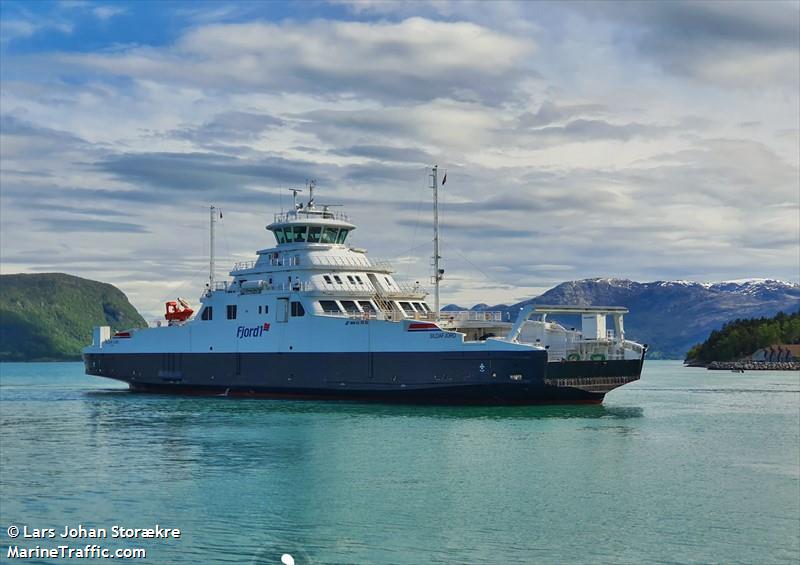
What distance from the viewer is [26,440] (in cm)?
3616

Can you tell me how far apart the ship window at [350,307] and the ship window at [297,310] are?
2163mm

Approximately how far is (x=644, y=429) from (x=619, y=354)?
9363mm

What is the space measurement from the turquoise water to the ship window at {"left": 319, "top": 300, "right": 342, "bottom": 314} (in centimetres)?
865

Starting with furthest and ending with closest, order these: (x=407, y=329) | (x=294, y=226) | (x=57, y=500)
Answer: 1. (x=294, y=226)
2. (x=407, y=329)
3. (x=57, y=500)

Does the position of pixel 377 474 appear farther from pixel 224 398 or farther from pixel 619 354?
pixel 224 398

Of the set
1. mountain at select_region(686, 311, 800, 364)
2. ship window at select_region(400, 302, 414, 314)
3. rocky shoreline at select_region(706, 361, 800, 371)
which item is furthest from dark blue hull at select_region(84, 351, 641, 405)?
mountain at select_region(686, 311, 800, 364)

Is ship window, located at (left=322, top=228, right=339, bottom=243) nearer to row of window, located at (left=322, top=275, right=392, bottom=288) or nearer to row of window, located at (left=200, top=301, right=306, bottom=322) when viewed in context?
row of window, located at (left=322, top=275, right=392, bottom=288)

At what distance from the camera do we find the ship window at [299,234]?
5475 cm

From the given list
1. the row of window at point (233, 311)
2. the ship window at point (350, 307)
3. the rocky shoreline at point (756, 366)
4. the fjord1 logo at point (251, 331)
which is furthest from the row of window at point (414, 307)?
the rocky shoreline at point (756, 366)

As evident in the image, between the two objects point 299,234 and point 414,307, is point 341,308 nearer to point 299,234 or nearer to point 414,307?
point 414,307

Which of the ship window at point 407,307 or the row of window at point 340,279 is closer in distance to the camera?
the row of window at point 340,279

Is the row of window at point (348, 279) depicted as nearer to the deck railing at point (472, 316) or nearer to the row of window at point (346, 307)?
the row of window at point (346, 307)

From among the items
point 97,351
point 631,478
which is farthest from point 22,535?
point 97,351

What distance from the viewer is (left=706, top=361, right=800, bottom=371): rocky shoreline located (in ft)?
423
